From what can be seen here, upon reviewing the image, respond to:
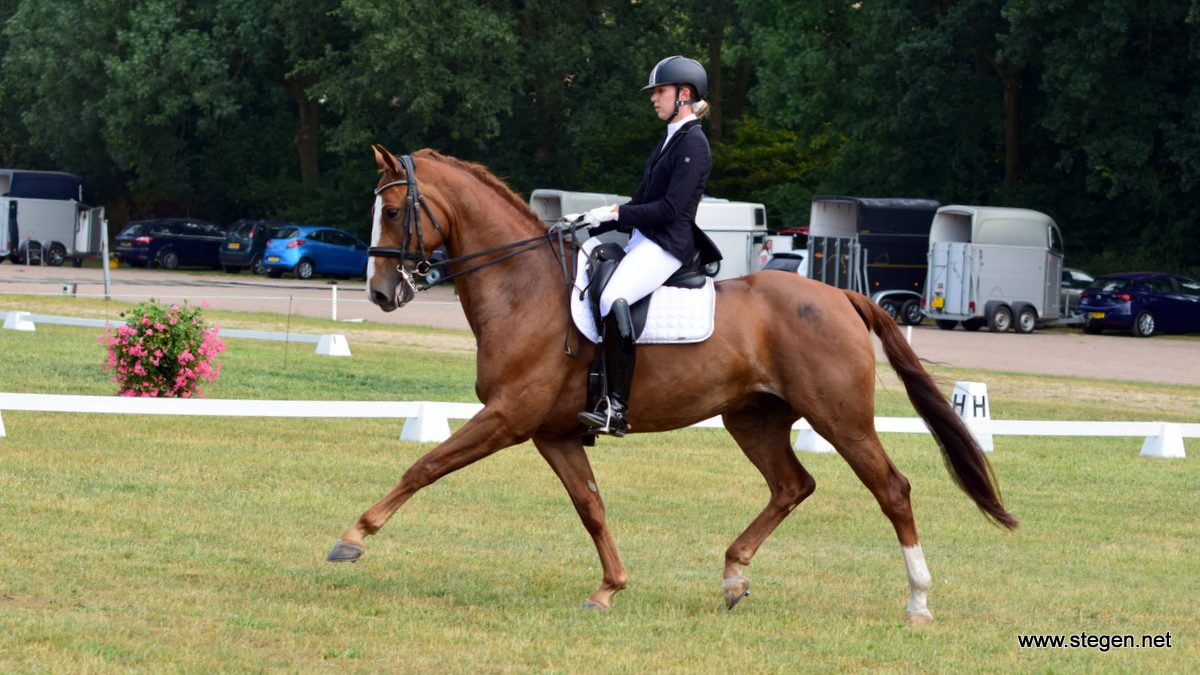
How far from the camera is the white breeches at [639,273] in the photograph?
27.0ft

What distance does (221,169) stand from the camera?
62344mm

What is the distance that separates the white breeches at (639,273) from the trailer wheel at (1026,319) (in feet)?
104

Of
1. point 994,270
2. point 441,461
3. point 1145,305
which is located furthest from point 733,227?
point 441,461

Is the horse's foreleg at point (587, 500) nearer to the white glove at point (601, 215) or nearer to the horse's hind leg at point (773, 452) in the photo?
the horse's hind leg at point (773, 452)

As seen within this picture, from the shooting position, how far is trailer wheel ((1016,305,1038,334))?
38.5m

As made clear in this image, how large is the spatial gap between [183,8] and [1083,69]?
1279 inches

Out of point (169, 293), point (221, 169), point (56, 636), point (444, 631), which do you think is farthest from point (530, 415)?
point (221, 169)

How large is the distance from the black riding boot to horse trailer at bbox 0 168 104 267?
46.9 meters

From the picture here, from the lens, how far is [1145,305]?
126 ft

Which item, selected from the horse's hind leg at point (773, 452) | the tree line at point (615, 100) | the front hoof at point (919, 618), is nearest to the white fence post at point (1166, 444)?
the horse's hind leg at point (773, 452)

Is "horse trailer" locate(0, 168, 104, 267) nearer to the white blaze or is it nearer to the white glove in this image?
the white blaze

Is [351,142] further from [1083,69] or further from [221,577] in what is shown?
[221,577]

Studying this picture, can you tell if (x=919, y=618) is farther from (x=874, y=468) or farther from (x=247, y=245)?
(x=247, y=245)

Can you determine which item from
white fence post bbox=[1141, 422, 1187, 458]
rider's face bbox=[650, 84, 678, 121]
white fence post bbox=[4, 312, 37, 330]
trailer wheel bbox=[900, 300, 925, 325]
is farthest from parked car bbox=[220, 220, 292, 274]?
rider's face bbox=[650, 84, 678, 121]
